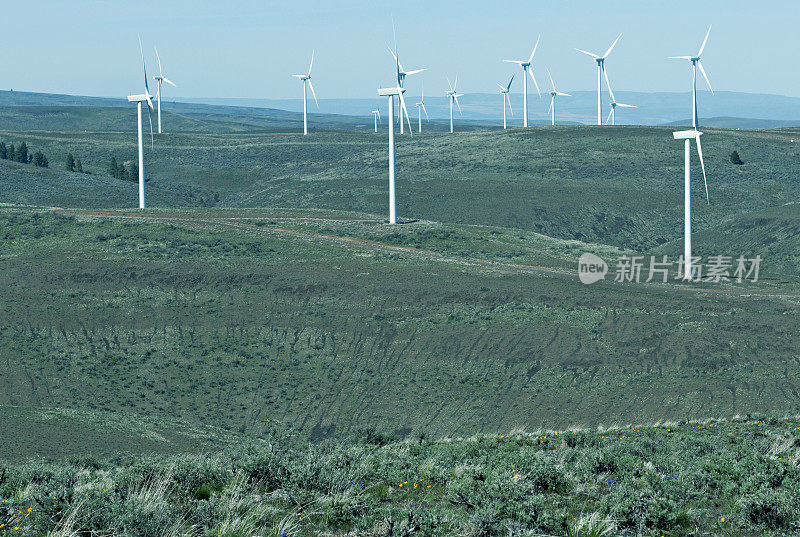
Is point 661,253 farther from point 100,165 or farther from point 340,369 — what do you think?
point 100,165

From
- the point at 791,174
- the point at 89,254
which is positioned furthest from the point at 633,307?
the point at 791,174

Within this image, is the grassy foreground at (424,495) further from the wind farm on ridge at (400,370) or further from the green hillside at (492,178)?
the green hillside at (492,178)

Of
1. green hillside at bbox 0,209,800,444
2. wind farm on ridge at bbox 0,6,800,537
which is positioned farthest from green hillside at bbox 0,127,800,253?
green hillside at bbox 0,209,800,444

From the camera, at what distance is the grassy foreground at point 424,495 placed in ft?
34.4

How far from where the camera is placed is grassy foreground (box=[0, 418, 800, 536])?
1050 centimetres

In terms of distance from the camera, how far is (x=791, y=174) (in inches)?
3652

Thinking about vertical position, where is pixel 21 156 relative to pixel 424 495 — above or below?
above

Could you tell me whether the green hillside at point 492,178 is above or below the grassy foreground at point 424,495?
above

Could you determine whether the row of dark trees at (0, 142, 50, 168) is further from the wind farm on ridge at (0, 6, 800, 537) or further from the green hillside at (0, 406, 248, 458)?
the green hillside at (0, 406, 248, 458)

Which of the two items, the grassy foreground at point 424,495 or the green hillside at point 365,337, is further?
the green hillside at point 365,337

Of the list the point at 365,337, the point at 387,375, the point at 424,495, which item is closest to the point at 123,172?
the point at 365,337

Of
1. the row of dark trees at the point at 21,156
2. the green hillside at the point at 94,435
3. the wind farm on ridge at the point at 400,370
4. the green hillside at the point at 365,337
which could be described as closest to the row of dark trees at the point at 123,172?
the row of dark trees at the point at 21,156

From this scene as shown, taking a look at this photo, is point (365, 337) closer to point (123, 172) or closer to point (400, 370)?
point (400, 370)

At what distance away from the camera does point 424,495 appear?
508 inches
